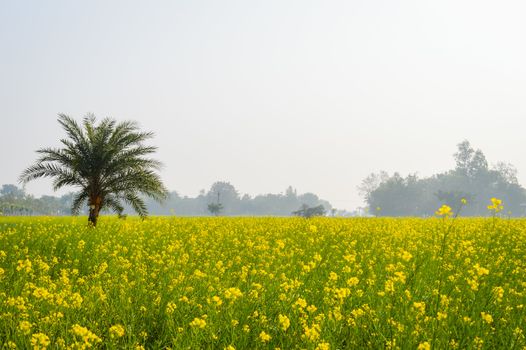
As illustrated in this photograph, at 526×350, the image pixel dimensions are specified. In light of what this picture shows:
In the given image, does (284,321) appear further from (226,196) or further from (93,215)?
(226,196)

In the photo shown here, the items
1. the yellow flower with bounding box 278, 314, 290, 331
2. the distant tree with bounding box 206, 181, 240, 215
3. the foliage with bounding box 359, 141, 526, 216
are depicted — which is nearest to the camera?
the yellow flower with bounding box 278, 314, 290, 331

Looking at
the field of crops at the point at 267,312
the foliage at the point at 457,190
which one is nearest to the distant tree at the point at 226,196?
the foliage at the point at 457,190

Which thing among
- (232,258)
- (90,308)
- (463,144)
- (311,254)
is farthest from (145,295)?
(463,144)

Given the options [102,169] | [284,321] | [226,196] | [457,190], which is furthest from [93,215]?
[226,196]

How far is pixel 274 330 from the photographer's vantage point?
5.31 metres

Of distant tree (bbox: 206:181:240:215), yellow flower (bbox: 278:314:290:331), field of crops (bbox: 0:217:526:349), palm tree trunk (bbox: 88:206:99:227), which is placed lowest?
field of crops (bbox: 0:217:526:349)

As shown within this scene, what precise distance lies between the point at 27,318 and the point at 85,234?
32.1 feet

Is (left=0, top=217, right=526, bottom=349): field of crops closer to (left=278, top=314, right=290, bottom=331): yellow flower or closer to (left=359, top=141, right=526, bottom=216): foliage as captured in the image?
(left=278, top=314, right=290, bottom=331): yellow flower

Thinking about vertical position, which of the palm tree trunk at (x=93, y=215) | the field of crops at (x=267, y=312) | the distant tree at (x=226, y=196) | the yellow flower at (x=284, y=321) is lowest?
the field of crops at (x=267, y=312)

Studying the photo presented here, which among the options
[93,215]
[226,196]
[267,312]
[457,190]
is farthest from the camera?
[226,196]

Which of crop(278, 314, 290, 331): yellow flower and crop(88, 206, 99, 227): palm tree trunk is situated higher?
crop(88, 206, 99, 227): palm tree trunk

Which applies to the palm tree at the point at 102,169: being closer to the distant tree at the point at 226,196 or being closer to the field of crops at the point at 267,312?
the field of crops at the point at 267,312

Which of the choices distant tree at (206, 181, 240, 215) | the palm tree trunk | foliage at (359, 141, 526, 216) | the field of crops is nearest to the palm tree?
the palm tree trunk

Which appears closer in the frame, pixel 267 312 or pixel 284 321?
pixel 284 321
